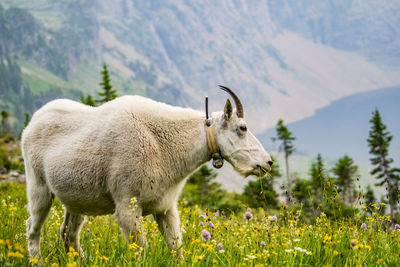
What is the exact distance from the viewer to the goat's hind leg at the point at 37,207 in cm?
623

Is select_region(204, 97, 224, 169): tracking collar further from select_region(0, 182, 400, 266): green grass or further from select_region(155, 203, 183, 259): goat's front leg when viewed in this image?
select_region(155, 203, 183, 259): goat's front leg

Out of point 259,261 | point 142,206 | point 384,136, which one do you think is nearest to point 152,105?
point 142,206

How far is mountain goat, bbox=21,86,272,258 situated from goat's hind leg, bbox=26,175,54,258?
0.02 m

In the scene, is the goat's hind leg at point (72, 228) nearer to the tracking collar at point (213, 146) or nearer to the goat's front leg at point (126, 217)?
the goat's front leg at point (126, 217)

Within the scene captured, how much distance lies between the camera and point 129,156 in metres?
5.45

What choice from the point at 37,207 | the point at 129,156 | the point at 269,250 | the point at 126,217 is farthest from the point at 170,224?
the point at 37,207

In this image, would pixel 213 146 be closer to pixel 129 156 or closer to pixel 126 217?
pixel 129 156

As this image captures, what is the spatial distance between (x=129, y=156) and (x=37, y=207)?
2110 mm

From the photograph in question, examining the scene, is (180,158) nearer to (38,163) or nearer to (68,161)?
(68,161)

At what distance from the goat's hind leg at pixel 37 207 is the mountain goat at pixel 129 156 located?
0.05 ft

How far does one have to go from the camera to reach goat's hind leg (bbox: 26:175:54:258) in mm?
6230

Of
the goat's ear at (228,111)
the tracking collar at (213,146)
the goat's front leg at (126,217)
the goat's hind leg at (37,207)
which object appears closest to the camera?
A: the goat's front leg at (126,217)

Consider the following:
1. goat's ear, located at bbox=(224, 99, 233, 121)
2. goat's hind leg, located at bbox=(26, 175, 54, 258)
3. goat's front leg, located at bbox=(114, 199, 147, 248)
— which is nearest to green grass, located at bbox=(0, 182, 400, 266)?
goat's front leg, located at bbox=(114, 199, 147, 248)

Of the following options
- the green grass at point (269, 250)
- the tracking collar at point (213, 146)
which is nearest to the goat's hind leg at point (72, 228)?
the green grass at point (269, 250)
